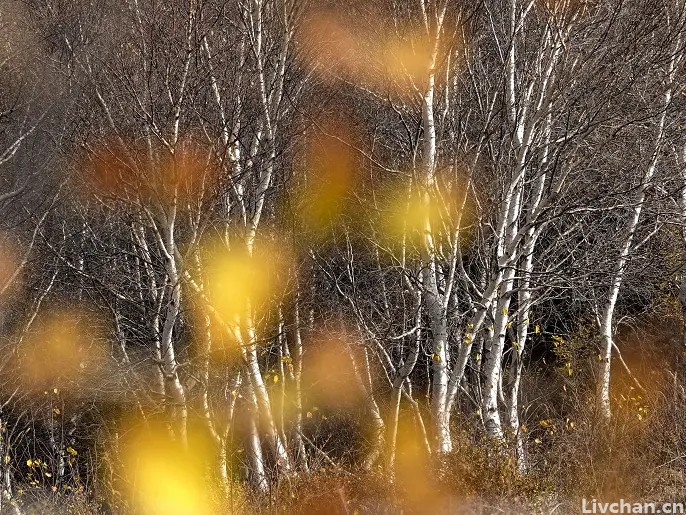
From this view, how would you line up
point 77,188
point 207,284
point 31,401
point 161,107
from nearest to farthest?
point 161,107
point 207,284
point 77,188
point 31,401

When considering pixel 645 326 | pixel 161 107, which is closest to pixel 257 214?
pixel 161 107

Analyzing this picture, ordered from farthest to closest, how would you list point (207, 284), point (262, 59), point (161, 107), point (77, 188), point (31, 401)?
point (31, 401), point (77, 188), point (262, 59), point (207, 284), point (161, 107)

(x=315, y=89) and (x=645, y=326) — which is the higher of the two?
(x=315, y=89)

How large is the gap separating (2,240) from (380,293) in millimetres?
5955

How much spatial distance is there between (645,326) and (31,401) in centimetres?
1106

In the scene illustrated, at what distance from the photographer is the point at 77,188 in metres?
9.01

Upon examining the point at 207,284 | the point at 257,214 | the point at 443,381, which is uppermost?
the point at 257,214

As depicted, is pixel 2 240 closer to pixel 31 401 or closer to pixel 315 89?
pixel 31 401

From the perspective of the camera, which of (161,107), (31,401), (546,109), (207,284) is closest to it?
(546,109)

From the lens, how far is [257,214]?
741cm

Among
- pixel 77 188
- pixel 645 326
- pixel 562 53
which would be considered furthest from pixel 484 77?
pixel 645 326

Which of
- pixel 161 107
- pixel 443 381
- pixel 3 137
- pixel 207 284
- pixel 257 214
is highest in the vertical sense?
pixel 3 137

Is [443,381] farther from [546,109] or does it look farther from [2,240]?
[2,240]

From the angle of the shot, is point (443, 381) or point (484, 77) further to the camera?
point (484, 77)
